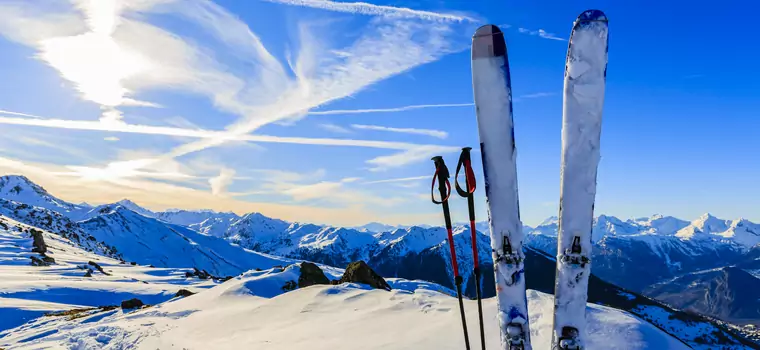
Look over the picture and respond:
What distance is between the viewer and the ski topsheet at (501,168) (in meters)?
6.06

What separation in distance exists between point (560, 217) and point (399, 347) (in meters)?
5.63

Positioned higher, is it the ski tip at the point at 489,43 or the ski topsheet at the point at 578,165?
the ski tip at the point at 489,43

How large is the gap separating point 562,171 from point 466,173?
1.39 metres

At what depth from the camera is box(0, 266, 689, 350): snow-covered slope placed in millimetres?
9349

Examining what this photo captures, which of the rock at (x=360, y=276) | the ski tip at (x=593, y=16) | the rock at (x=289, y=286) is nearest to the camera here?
the ski tip at (x=593, y=16)

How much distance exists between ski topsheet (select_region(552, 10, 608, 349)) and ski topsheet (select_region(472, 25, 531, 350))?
0.56 m

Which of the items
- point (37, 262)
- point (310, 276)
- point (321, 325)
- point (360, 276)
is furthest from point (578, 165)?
point (37, 262)

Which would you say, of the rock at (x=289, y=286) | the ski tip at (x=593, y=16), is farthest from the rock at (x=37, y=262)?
the ski tip at (x=593, y=16)

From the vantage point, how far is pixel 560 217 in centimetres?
588

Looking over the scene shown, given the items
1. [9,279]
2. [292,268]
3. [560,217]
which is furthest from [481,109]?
[9,279]

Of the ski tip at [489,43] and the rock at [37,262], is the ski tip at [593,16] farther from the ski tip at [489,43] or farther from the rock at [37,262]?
the rock at [37,262]

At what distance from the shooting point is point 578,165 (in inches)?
229

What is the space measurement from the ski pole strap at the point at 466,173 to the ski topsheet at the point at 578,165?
1.32 m

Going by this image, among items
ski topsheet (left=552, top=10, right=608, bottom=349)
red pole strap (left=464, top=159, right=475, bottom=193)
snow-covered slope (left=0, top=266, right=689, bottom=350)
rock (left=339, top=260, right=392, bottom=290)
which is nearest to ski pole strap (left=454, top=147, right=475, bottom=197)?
red pole strap (left=464, top=159, right=475, bottom=193)
